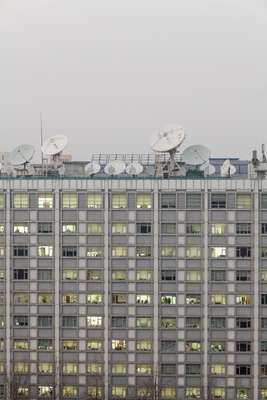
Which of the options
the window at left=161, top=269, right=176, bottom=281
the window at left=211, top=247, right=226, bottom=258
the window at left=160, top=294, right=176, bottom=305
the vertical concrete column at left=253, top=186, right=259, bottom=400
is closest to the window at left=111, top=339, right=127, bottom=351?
the window at left=160, top=294, right=176, bottom=305

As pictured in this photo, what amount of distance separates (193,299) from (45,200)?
97.0 ft

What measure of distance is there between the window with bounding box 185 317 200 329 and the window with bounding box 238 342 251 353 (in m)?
7.17

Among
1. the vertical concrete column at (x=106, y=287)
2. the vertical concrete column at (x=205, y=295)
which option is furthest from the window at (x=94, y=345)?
the vertical concrete column at (x=205, y=295)

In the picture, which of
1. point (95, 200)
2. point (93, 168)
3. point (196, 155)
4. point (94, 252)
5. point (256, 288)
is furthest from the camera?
point (93, 168)

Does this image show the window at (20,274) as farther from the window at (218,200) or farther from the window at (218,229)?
the window at (218,200)

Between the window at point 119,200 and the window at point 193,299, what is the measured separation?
18.3m

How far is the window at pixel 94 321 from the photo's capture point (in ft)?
341

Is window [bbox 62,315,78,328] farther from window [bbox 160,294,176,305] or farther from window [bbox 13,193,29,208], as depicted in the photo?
window [bbox 13,193,29,208]

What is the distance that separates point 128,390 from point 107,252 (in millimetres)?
23401

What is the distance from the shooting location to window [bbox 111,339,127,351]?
104 m

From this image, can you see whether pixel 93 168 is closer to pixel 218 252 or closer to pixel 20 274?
pixel 20 274

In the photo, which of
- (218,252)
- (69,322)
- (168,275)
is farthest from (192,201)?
(69,322)

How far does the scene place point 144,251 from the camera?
10306 centimetres

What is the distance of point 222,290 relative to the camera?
102m
